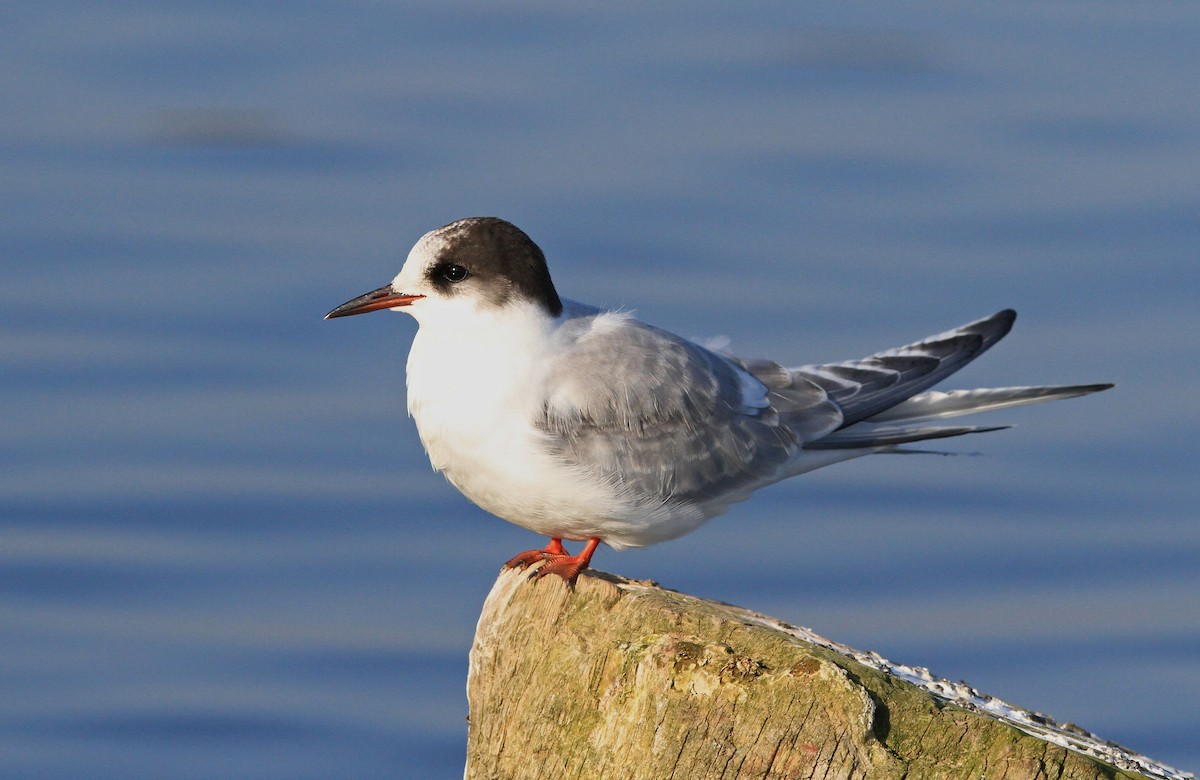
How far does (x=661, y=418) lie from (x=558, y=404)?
53 centimetres

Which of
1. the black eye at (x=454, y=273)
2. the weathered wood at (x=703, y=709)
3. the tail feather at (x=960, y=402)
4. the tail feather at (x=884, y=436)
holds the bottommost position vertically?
the weathered wood at (x=703, y=709)

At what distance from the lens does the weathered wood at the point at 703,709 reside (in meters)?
3.33

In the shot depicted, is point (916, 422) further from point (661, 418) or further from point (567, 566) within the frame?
point (567, 566)

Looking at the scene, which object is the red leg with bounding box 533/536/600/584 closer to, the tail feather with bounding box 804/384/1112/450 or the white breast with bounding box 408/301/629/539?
the white breast with bounding box 408/301/629/539

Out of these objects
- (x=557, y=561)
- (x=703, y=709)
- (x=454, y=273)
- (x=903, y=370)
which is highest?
(x=454, y=273)

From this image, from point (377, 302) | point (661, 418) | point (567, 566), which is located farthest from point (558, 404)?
point (567, 566)

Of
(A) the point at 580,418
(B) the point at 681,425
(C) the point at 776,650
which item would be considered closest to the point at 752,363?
(B) the point at 681,425

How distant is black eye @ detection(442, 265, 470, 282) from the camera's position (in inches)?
207

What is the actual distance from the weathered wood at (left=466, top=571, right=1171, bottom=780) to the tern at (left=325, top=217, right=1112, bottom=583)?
1.97 ft

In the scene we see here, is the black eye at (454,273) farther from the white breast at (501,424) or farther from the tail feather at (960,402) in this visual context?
the tail feather at (960,402)

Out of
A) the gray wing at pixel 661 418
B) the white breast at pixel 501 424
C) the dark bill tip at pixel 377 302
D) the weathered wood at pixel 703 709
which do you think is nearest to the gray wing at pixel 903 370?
the gray wing at pixel 661 418

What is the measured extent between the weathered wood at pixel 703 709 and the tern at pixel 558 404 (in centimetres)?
60

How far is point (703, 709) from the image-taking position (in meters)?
3.50

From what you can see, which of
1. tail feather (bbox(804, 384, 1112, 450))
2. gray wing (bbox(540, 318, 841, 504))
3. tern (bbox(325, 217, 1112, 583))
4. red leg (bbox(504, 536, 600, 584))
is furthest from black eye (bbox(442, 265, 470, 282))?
tail feather (bbox(804, 384, 1112, 450))
